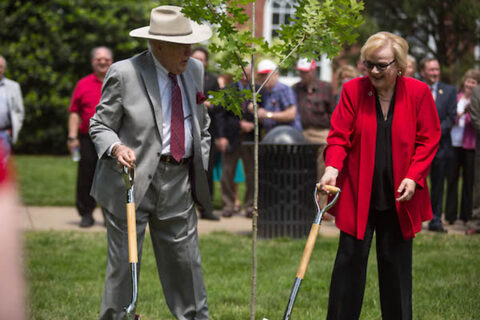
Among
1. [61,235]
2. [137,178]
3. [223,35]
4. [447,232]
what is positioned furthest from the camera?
[447,232]

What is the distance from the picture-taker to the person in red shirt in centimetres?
941

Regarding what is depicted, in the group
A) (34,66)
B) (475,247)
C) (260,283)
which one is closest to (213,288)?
(260,283)

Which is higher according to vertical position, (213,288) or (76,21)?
(76,21)

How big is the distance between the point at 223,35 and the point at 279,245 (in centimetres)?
473

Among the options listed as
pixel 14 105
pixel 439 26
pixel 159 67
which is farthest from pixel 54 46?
pixel 159 67

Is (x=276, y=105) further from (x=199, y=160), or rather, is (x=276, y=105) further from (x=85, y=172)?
(x=199, y=160)

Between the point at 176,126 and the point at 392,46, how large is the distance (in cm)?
141

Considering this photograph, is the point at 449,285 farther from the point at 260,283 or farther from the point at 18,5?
the point at 18,5

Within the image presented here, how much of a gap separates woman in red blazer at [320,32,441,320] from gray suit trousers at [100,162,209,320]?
1006mm

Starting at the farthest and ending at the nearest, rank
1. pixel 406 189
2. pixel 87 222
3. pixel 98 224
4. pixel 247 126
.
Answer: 1. pixel 247 126
2. pixel 98 224
3. pixel 87 222
4. pixel 406 189

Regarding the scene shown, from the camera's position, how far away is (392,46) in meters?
4.16

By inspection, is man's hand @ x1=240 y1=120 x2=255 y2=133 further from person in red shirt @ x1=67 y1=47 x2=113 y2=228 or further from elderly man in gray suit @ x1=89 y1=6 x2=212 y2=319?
elderly man in gray suit @ x1=89 y1=6 x2=212 y2=319

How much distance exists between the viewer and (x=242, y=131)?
1109 cm

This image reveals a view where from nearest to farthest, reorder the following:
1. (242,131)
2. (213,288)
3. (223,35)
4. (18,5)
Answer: (223,35) → (213,288) → (242,131) → (18,5)
